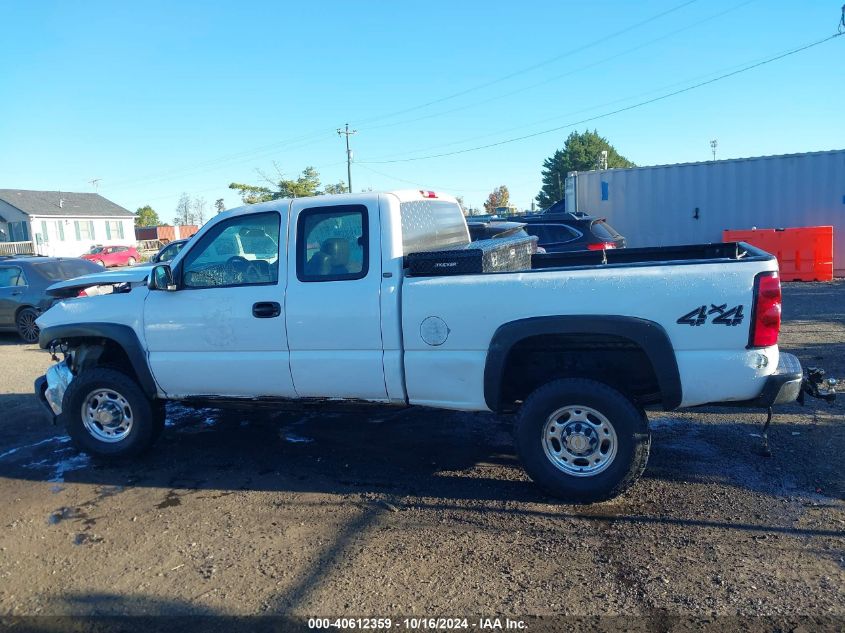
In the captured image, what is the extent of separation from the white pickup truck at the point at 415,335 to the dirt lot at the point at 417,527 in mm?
471

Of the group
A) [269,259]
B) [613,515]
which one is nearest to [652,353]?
[613,515]

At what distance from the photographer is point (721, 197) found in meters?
17.0

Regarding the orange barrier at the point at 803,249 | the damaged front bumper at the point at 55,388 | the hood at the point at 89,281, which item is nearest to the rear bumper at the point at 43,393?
the damaged front bumper at the point at 55,388

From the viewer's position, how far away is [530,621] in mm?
3027

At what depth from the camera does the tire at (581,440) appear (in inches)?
160

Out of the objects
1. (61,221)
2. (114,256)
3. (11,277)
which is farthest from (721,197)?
(61,221)

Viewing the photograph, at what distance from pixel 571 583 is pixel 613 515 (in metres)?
0.86

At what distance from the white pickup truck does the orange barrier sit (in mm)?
11727

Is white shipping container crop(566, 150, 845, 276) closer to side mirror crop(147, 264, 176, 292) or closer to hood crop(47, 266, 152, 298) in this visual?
hood crop(47, 266, 152, 298)

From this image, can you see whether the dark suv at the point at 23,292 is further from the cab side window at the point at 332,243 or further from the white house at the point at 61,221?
the white house at the point at 61,221

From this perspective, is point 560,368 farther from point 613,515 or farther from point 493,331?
point 613,515

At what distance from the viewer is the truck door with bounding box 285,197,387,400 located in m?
4.52

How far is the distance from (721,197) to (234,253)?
604 inches

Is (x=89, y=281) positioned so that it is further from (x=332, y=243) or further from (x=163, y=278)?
(x=332, y=243)
